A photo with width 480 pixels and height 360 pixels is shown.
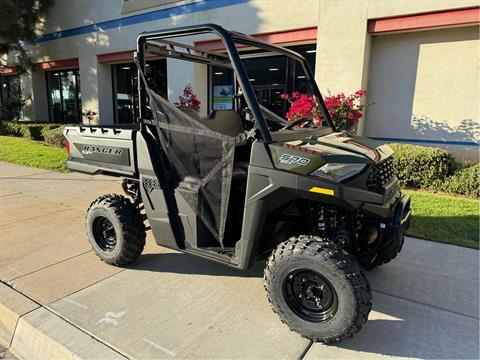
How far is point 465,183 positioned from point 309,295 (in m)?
5.20

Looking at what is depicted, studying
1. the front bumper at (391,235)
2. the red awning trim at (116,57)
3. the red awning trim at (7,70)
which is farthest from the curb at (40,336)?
the red awning trim at (7,70)

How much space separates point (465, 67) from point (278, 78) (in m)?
4.88

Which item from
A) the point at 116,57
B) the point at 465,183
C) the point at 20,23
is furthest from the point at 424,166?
the point at 20,23

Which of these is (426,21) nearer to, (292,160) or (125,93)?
(292,160)

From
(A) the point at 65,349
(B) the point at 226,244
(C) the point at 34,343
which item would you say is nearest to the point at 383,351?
(B) the point at 226,244

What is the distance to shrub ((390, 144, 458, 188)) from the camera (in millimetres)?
6534

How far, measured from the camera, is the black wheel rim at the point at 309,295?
238 centimetres

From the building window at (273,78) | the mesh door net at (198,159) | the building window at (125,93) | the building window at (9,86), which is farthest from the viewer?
the building window at (9,86)

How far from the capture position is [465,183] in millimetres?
6309

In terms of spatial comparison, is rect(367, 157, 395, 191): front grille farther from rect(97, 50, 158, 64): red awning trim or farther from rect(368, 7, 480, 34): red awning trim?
rect(97, 50, 158, 64): red awning trim

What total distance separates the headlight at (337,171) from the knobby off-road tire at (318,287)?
44 centimetres

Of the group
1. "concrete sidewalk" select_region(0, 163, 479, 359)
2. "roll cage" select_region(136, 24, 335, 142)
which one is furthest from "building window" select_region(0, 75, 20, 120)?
"concrete sidewalk" select_region(0, 163, 479, 359)

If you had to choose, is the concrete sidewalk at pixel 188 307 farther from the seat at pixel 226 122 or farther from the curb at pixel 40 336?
the seat at pixel 226 122

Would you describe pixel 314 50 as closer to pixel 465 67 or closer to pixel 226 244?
pixel 465 67
